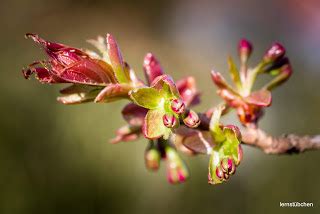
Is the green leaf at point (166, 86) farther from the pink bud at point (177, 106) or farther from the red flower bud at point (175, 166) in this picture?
the red flower bud at point (175, 166)

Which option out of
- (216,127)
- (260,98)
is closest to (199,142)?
(216,127)

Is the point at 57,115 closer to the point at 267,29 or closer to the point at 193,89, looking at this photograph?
the point at 193,89

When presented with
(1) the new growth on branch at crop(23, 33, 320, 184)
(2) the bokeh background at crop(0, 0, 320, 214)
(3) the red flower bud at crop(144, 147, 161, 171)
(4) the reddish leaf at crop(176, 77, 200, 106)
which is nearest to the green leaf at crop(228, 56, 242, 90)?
(1) the new growth on branch at crop(23, 33, 320, 184)

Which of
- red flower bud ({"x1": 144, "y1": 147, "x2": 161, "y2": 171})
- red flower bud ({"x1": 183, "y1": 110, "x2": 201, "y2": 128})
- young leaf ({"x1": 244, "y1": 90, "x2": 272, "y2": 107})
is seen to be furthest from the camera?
red flower bud ({"x1": 144, "y1": 147, "x2": 161, "y2": 171})

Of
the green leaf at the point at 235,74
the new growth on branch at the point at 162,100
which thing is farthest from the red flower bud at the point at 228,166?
the green leaf at the point at 235,74

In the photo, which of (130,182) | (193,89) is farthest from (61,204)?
(193,89)

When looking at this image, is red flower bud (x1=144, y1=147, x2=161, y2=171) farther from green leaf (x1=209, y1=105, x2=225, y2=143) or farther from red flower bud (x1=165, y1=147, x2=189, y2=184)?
green leaf (x1=209, y1=105, x2=225, y2=143)
